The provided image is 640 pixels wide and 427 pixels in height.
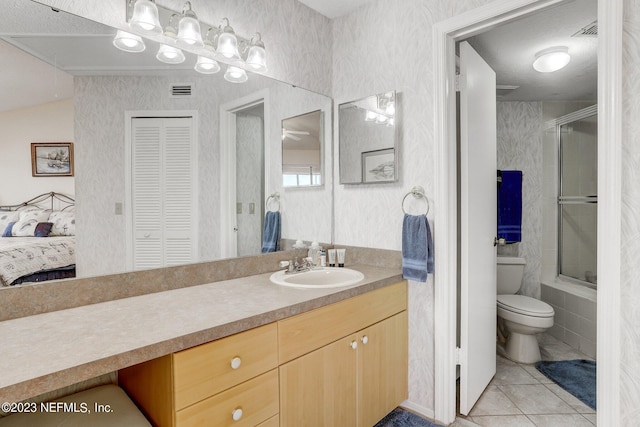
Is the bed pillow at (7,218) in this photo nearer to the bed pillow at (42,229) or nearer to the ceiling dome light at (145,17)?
the bed pillow at (42,229)

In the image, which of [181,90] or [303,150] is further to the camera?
[303,150]

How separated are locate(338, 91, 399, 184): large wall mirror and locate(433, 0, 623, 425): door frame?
0.27m

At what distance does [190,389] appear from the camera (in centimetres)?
100

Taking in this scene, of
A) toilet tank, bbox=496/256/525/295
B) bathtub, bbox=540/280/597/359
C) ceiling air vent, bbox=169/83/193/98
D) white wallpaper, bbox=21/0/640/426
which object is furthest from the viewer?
toilet tank, bbox=496/256/525/295

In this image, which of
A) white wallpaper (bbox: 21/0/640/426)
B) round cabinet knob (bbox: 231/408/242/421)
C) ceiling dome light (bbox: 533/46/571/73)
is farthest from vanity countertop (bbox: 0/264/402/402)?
ceiling dome light (bbox: 533/46/571/73)

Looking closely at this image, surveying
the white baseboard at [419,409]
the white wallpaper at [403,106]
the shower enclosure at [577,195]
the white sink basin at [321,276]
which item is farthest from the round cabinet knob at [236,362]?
the shower enclosure at [577,195]

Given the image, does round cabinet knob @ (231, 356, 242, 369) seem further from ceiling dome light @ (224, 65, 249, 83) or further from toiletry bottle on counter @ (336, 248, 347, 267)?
ceiling dome light @ (224, 65, 249, 83)

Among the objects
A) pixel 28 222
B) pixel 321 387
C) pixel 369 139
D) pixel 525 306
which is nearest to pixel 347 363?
pixel 321 387

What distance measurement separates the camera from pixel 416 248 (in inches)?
70.6

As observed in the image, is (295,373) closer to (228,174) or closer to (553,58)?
(228,174)

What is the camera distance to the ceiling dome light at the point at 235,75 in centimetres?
174

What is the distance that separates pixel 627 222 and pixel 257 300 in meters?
1.48

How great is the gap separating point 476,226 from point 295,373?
133 centimetres

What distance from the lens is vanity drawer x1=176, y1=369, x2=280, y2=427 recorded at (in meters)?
1.01
